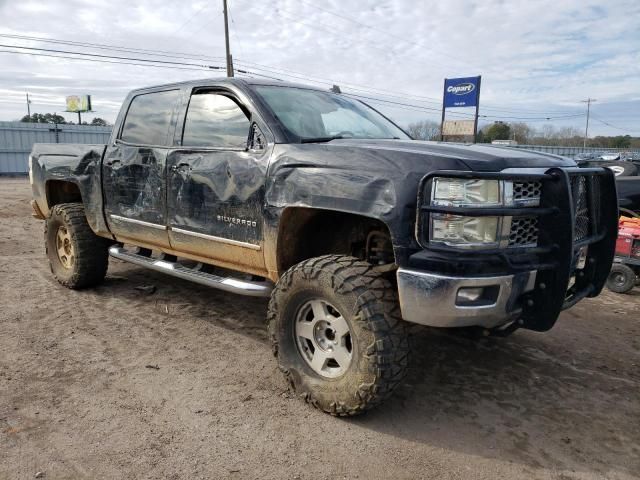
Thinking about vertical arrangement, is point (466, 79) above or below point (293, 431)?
above

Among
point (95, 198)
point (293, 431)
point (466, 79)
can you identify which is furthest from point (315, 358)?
point (466, 79)

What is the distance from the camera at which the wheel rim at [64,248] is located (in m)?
5.73

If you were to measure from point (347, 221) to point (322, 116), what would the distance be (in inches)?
39.1

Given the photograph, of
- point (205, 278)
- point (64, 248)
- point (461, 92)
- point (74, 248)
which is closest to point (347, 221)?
point (205, 278)

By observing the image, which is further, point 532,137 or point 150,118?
point 532,137

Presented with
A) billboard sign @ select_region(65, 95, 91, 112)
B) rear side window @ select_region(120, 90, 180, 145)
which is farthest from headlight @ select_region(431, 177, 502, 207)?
billboard sign @ select_region(65, 95, 91, 112)

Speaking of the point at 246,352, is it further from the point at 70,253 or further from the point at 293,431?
the point at 70,253

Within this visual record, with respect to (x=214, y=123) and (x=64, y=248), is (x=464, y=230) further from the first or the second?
(x=64, y=248)

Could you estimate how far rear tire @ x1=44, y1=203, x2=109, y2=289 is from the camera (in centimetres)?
542

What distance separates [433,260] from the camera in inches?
105

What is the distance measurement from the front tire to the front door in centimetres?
54

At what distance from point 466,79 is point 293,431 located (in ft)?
69.0

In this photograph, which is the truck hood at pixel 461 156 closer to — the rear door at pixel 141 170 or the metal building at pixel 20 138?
the rear door at pixel 141 170

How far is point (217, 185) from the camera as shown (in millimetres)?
3838
